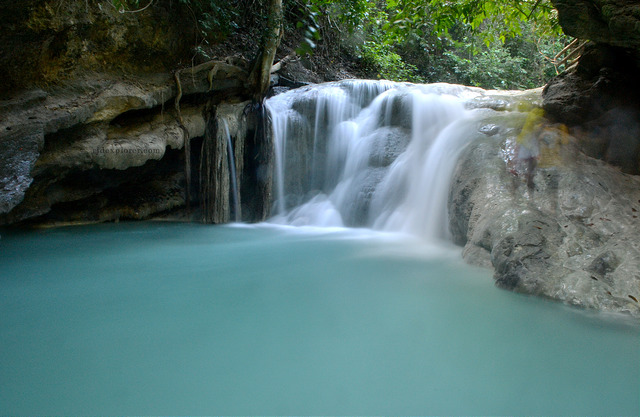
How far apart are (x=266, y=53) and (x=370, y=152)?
255cm

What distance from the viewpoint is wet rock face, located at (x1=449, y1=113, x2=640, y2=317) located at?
2879 millimetres

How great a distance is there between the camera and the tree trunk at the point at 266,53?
7027mm

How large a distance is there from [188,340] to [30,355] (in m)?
0.77

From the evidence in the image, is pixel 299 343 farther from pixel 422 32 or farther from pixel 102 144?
pixel 102 144

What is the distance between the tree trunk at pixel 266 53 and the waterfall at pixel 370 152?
1.27 ft

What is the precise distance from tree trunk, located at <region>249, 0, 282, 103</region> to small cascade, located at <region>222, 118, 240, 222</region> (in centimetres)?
93

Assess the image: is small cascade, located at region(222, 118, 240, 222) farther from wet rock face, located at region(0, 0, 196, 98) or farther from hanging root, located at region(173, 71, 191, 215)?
wet rock face, located at region(0, 0, 196, 98)

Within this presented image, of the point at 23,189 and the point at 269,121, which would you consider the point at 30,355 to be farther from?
the point at 269,121

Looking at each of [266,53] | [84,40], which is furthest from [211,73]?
[84,40]

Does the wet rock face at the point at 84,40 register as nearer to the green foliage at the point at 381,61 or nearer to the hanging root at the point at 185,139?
the hanging root at the point at 185,139

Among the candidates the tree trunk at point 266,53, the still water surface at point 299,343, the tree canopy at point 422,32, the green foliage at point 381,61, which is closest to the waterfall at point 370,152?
the tree trunk at point 266,53

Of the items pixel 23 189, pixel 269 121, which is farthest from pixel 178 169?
pixel 23 189

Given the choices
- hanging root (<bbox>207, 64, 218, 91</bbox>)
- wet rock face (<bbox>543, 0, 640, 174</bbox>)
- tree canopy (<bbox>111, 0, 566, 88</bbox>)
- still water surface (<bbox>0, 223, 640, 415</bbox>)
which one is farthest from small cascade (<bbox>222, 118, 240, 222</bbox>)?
wet rock face (<bbox>543, 0, 640, 174</bbox>)

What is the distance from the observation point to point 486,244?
3812 mm
